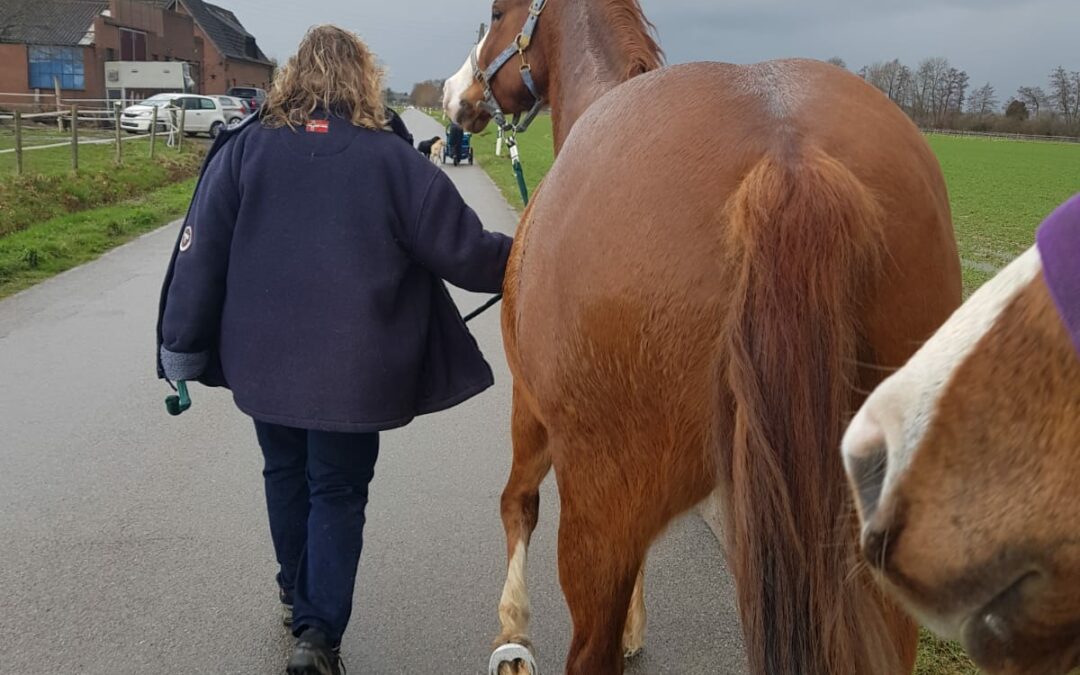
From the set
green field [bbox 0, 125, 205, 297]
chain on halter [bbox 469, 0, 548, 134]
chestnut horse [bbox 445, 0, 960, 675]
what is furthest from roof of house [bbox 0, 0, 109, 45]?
chestnut horse [bbox 445, 0, 960, 675]

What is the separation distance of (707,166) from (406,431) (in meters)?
3.94

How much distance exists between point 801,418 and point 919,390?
0.61 metres

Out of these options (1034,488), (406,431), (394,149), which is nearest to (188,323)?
(394,149)

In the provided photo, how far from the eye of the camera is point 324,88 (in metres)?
2.73

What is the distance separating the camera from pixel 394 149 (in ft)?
8.93

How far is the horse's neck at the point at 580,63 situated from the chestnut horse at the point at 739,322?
1.25 m

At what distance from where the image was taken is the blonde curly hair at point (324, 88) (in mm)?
2729

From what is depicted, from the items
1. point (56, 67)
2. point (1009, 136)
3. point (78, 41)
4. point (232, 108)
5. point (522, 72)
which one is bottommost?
point (522, 72)

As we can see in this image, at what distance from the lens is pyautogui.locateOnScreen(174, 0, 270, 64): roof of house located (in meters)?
60.3

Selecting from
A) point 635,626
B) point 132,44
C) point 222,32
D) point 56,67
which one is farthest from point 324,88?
point 222,32

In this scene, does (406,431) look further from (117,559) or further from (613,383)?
(613,383)

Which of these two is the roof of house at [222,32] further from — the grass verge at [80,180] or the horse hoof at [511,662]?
the horse hoof at [511,662]

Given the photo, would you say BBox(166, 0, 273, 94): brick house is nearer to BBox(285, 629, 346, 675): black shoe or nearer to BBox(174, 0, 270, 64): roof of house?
BBox(174, 0, 270, 64): roof of house

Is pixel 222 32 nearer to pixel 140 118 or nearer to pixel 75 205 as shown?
pixel 140 118
